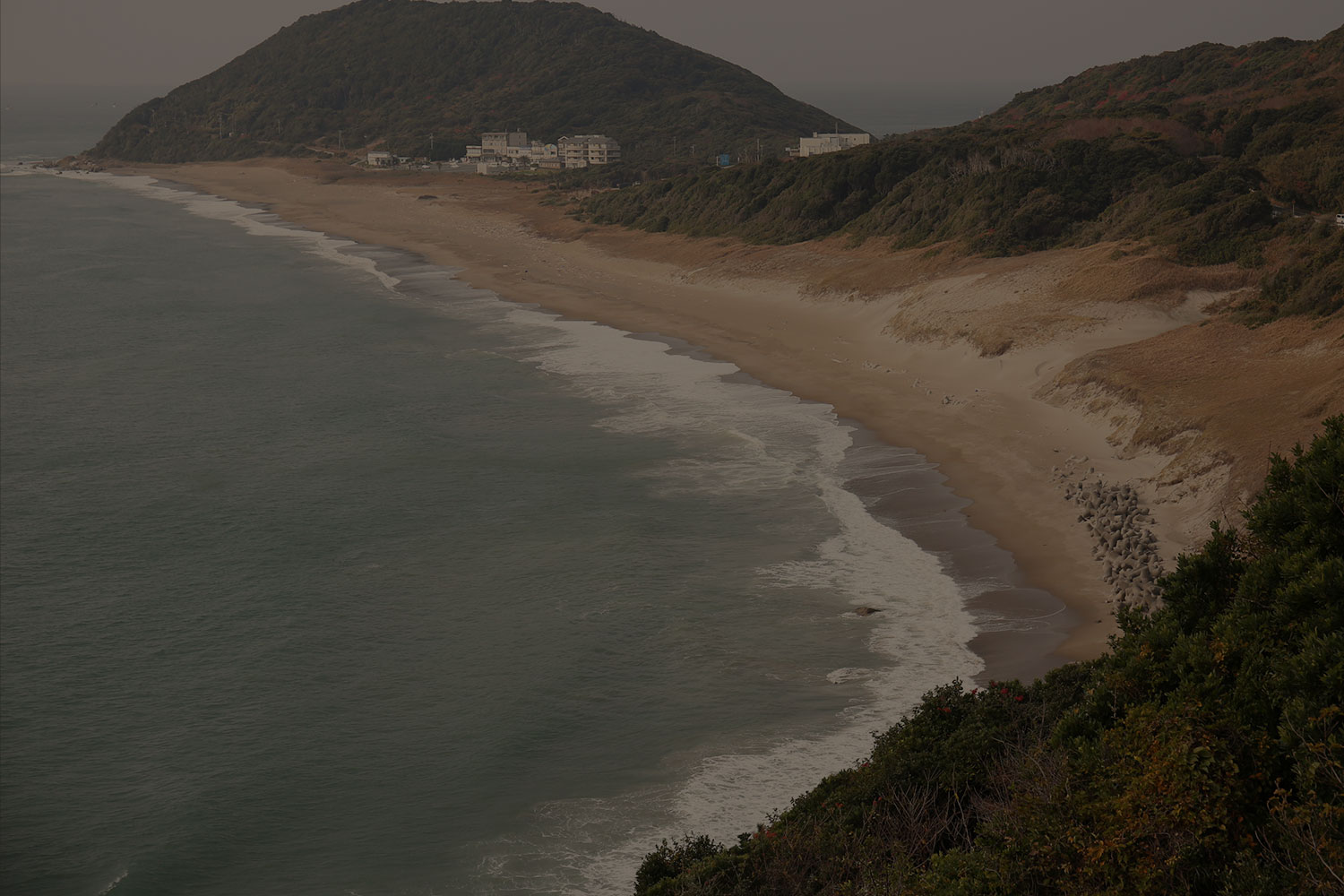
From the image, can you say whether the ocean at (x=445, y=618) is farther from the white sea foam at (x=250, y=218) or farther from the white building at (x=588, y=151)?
the white building at (x=588, y=151)

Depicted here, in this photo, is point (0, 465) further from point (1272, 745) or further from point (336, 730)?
point (1272, 745)

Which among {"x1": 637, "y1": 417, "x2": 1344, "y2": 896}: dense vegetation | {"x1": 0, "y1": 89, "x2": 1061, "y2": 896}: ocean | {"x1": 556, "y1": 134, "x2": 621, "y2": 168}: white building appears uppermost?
{"x1": 556, "y1": 134, "x2": 621, "y2": 168}: white building

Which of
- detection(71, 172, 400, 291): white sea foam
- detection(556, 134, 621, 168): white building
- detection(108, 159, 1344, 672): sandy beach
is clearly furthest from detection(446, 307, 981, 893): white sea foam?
detection(556, 134, 621, 168): white building

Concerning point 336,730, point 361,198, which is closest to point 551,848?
point 336,730

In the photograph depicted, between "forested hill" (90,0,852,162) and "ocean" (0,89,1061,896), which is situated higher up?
"forested hill" (90,0,852,162)

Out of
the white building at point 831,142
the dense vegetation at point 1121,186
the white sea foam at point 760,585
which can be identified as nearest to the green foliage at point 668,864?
the white sea foam at point 760,585

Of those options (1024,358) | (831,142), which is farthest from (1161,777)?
(831,142)

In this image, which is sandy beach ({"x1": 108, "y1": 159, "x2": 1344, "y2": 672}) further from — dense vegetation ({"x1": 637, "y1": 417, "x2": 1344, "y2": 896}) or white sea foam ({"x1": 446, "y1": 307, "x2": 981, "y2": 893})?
dense vegetation ({"x1": 637, "y1": 417, "x2": 1344, "y2": 896})
